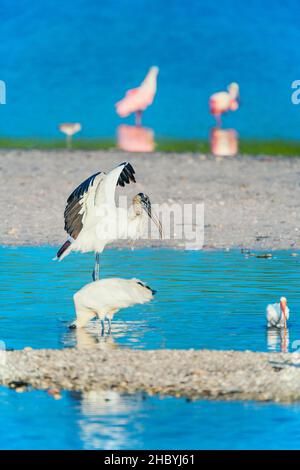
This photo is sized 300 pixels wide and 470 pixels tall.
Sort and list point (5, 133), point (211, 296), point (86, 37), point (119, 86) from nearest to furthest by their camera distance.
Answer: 1. point (211, 296)
2. point (5, 133)
3. point (119, 86)
4. point (86, 37)

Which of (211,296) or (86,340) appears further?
(211,296)

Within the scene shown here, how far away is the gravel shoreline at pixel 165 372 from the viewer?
27.1 feet

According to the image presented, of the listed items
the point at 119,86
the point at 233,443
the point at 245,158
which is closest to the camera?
the point at 233,443

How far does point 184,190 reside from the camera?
58.1 feet

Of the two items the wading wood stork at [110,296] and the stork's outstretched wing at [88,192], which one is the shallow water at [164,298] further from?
the stork's outstretched wing at [88,192]

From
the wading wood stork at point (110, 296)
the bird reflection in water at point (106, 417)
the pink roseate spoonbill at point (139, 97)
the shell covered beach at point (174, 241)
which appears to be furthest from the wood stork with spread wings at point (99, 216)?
the pink roseate spoonbill at point (139, 97)

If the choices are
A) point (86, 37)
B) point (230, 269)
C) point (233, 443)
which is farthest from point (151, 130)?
point (233, 443)

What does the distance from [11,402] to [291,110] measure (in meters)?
26.7

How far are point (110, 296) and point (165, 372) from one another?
1308 millimetres

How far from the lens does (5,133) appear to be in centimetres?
2911

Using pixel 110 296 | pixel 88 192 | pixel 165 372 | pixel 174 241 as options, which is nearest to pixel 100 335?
pixel 110 296

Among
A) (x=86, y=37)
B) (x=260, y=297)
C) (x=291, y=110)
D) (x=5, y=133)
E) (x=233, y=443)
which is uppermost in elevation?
(x=86, y=37)

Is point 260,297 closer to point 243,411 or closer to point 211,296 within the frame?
point 211,296

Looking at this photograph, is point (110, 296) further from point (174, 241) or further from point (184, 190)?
point (184, 190)
